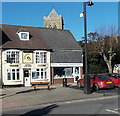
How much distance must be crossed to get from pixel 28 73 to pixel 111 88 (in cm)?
1093

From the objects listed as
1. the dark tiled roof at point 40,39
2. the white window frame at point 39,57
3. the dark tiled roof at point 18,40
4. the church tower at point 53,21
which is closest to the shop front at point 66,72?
the white window frame at point 39,57

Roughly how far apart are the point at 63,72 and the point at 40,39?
5592 millimetres

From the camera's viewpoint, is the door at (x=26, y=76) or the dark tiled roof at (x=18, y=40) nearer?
the dark tiled roof at (x=18, y=40)

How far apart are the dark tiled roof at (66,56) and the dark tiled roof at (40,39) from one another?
0.58 m

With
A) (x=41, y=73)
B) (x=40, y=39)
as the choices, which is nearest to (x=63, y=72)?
(x=41, y=73)

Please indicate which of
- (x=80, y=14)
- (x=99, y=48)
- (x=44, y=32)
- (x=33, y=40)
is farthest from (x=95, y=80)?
(x=99, y=48)

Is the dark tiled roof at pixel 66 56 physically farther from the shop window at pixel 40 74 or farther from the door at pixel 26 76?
the door at pixel 26 76

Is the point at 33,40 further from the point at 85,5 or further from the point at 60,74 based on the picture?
the point at 85,5

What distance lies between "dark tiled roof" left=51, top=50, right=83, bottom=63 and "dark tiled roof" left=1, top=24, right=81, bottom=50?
575 millimetres

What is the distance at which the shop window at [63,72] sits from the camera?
27297 millimetres

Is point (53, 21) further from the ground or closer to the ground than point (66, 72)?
further from the ground

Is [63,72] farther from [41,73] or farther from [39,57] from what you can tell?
[39,57]

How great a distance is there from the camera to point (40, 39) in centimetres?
2789

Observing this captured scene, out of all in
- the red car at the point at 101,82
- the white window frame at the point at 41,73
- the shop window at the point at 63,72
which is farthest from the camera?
the shop window at the point at 63,72
